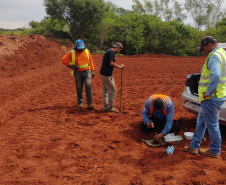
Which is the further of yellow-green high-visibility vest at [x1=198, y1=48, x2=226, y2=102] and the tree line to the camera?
the tree line

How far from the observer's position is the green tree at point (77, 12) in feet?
80.5

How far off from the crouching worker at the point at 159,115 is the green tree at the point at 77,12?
871 inches

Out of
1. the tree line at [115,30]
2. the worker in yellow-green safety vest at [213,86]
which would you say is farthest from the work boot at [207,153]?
the tree line at [115,30]

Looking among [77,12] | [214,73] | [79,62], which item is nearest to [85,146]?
[214,73]

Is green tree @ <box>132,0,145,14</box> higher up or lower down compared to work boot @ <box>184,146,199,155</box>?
higher up

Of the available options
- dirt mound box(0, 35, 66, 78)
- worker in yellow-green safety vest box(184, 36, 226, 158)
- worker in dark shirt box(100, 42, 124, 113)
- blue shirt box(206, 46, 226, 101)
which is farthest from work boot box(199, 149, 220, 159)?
dirt mound box(0, 35, 66, 78)

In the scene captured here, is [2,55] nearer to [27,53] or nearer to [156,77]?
[27,53]

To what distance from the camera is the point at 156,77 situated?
445 inches

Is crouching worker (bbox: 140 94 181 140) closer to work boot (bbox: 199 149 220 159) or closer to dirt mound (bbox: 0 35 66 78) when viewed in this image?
work boot (bbox: 199 149 220 159)

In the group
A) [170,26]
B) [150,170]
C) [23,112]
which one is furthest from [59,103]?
[170,26]

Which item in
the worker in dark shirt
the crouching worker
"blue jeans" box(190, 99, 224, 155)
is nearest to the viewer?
"blue jeans" box(190, 99, 224, 155)

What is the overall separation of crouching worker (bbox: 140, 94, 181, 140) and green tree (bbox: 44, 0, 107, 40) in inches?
871

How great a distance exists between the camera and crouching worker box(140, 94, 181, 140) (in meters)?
4.49

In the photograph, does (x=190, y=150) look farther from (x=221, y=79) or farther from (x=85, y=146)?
(x=85, y=146)
